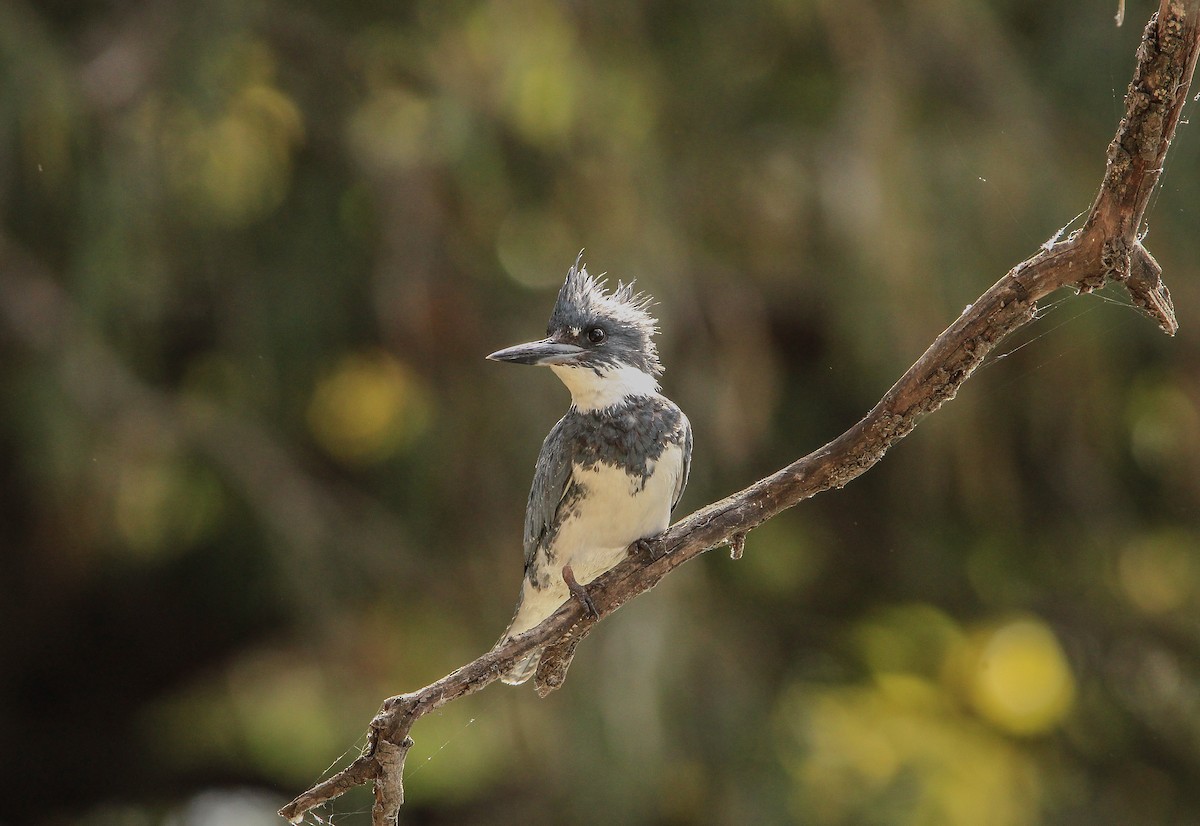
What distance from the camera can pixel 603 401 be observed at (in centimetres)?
253

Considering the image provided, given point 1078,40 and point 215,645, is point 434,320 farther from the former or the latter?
point 1078,40

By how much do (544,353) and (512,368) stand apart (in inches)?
80.8

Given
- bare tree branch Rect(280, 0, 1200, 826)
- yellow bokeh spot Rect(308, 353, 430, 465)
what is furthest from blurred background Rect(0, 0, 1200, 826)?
bare tree branch Rect(280, 0, 1200, 826)

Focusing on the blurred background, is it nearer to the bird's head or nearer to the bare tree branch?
the bird's head

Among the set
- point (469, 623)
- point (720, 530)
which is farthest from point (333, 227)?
point (720, 530)

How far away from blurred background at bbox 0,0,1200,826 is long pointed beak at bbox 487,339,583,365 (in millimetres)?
1600

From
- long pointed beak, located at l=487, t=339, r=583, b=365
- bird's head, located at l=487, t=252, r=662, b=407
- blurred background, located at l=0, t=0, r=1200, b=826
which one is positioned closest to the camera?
long pointed beak, located at l=487, t=339, r=583, b=365

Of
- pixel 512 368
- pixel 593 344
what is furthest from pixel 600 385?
pixel 512 368

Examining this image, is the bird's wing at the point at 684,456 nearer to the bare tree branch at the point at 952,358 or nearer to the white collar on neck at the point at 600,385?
the white collar on neck at the point at 600,385

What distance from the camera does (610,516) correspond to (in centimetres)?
236

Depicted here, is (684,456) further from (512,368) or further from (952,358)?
(512,368)

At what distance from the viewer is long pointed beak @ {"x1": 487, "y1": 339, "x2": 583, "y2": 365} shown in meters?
2.28

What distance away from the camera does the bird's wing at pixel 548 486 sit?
8.18 ft

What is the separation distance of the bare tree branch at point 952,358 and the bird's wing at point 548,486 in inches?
37.2
